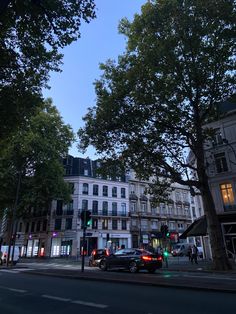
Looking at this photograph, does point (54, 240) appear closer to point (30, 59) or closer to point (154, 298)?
point (30, 59)

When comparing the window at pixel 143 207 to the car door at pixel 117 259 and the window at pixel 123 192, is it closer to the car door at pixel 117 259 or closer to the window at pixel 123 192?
the window at pixel 123 192

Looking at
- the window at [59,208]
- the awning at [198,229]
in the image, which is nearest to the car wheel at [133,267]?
the awning at [198,229]

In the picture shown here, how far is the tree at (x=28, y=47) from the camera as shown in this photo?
10469 millimetres

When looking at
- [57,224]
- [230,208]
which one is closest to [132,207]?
[57,224]

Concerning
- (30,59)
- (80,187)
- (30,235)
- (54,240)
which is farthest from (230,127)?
(30,235)

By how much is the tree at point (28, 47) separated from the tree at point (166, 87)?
18.7ft

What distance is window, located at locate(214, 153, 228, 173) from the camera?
2714 cm

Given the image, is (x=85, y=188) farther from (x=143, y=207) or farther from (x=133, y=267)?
(x=133, y=267)

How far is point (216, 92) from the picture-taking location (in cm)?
1836

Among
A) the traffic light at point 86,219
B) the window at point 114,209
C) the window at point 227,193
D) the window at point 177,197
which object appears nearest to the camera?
the traffic light at point 86,219

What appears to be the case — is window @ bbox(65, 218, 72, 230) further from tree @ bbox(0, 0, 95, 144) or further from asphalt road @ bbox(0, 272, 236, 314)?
asphalt road @ bbox(0, 272, 236, 314)

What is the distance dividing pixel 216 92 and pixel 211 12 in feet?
15.9

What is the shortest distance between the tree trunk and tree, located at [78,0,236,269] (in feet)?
0.20

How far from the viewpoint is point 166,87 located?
58.8 feet
